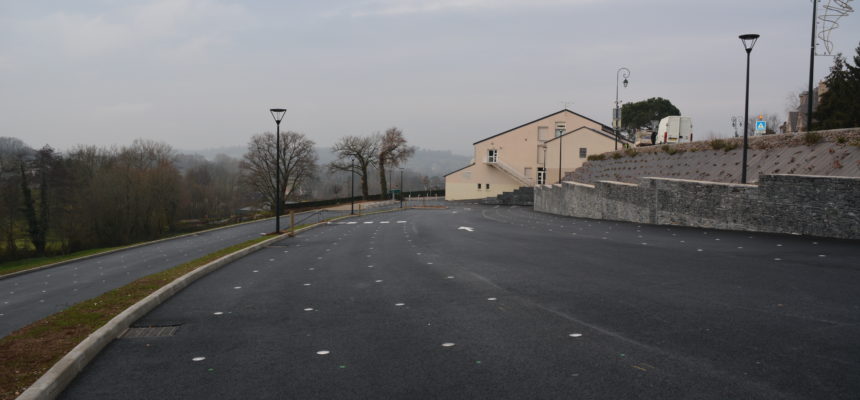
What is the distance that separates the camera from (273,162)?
74.7 m

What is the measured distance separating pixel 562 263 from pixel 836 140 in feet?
43.5

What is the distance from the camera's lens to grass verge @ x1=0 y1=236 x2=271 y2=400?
521cm

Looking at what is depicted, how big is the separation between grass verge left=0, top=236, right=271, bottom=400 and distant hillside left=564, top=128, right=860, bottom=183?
20.2 metres

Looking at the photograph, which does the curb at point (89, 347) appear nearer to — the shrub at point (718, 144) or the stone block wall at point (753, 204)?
the stone block wall at point (753, 204)

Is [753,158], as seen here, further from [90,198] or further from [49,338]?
[90,198]

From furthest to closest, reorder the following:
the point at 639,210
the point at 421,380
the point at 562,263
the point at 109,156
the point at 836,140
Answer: the point at 109,156, the point at 639,210, the point at 836,140, the point at 562,263, the point at 421,380

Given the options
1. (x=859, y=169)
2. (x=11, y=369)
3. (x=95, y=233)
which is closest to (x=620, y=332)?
(x=11, y=369)

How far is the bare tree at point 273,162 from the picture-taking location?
7181cm

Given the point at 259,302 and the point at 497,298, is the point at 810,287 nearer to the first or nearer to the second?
the point at 497,298

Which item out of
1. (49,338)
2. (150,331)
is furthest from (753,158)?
(49,338)

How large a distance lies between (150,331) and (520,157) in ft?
219

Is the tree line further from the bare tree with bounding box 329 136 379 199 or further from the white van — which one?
the white van

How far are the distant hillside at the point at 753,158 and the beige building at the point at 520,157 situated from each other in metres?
33.2

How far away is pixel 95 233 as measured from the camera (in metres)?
46.2
